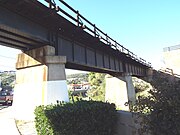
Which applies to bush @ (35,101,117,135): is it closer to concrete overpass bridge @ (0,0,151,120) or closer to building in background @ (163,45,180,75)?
concrete overpass bridge @ (0,0,151,120)

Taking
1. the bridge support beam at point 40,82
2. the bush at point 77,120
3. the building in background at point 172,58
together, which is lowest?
the bush at point 77,120

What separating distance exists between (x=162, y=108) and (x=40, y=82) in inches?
309

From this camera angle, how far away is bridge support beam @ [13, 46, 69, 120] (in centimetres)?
1103

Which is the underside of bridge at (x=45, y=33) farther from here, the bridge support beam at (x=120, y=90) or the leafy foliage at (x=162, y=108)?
the bridge support beam at (x=120, y=90)

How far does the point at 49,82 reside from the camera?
11.0 meters

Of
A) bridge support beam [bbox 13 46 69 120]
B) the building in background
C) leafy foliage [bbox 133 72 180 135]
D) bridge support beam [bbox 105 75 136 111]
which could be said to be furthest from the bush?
the building in background

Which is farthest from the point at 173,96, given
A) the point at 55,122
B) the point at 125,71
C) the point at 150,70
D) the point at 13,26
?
the point at 150,70

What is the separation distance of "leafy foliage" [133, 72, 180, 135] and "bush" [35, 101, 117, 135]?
226 centimetres

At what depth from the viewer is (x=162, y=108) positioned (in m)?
5.71

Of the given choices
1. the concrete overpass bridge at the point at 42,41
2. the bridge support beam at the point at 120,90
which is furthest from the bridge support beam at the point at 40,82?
the bridge support beam at the point at 120,90

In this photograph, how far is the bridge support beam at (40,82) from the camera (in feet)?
36.2

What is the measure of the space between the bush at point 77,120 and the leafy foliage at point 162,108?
2.26 m

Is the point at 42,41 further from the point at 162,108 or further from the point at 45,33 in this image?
the point at 162,108

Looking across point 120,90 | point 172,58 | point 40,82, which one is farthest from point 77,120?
point 172,58
